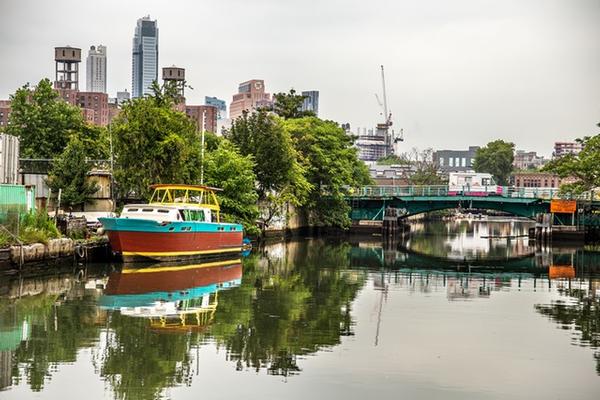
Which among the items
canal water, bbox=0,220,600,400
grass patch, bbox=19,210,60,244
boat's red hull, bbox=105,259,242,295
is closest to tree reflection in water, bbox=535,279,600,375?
canal water, bbox=0,220,600,400

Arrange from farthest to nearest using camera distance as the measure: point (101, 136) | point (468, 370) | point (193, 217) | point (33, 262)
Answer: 1. point (101, 136)
2. point (193, 217)
3. point (33, 262)
4. point (468, 370)

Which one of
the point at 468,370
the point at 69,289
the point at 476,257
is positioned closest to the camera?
the point at 468,370

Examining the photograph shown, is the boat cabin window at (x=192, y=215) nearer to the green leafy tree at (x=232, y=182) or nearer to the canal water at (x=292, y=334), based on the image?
the canal water at (x=292, y=334)

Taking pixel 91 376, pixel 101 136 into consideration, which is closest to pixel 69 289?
pixel 91 376

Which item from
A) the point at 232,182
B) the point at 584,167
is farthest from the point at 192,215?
the point at 584,167

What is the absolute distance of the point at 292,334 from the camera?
90.7 ft

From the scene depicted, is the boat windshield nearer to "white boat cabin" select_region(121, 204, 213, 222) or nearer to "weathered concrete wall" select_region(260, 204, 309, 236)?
"white boat cabin" select_region(121, 204, 213, 222)

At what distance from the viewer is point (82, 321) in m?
29.3

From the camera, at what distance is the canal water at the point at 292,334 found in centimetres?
2128

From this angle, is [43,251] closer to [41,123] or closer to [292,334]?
[292,334]

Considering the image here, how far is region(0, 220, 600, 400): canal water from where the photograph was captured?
21281 mm

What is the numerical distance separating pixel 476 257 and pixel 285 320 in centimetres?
3844

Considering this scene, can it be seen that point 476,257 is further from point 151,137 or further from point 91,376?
point 91,376

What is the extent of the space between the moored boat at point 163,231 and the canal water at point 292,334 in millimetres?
1156
